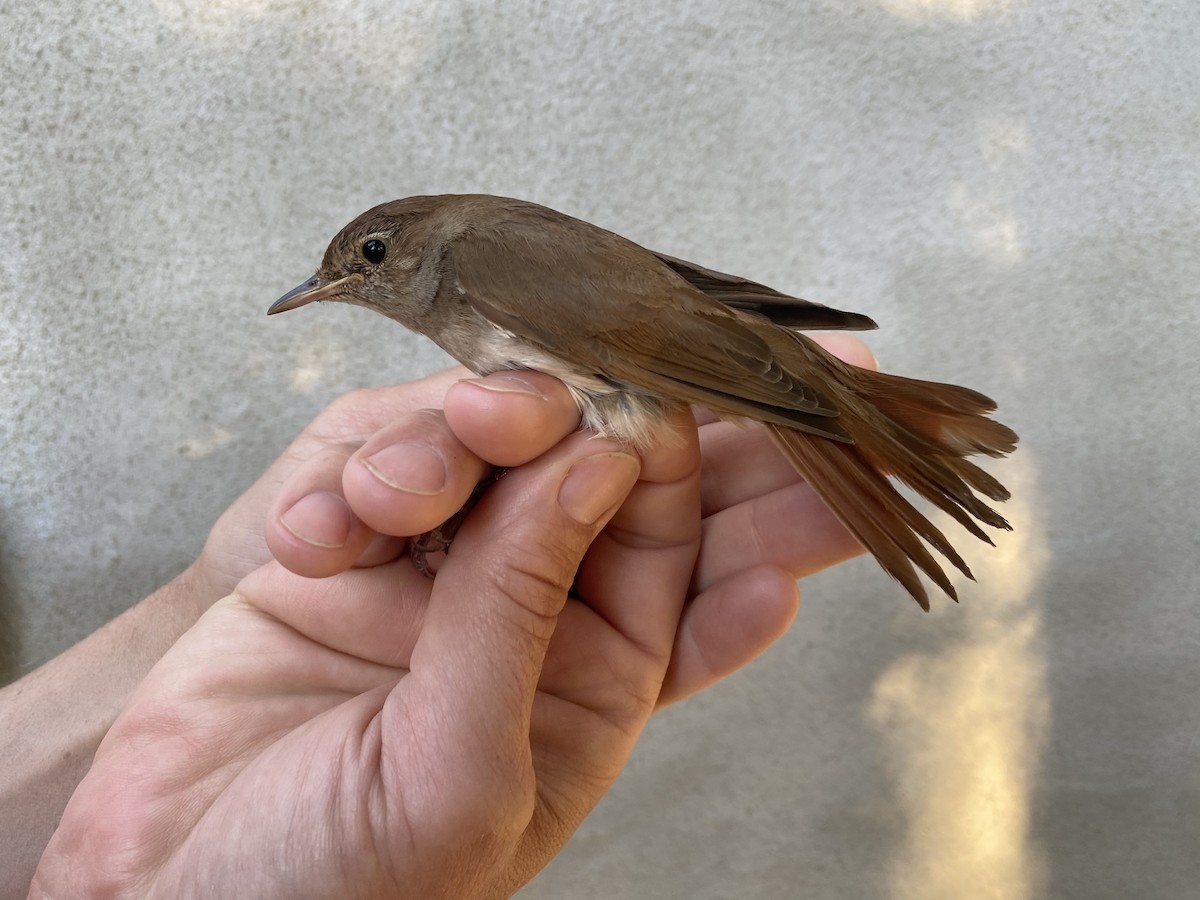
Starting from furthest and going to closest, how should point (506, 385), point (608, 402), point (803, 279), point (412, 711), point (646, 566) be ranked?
point (803, 279), point (646, 566), point (608, 402), point (506, 385), point (412, 711)

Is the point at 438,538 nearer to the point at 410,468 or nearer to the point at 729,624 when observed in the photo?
the point at 410,468

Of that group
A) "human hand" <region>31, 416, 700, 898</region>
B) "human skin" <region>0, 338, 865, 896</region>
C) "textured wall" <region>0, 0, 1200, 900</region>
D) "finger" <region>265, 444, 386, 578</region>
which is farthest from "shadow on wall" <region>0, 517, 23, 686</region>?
"finger" <region>265, 444, 386, 578</region>

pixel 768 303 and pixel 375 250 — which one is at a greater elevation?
pixel 375 250

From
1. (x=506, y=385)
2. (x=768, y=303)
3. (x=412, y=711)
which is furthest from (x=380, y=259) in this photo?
(x=412, y=711)

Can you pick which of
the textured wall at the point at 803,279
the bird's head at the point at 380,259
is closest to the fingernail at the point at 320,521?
the bird's head at the point at 380,259

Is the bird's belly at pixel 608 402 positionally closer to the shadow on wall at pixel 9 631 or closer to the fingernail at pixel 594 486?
the fingernail at pixel 594 486

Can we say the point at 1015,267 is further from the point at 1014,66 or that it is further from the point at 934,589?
the point at 934,589

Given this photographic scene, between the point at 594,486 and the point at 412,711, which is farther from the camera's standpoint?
the point at 594,486
